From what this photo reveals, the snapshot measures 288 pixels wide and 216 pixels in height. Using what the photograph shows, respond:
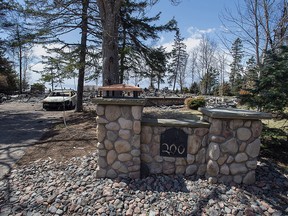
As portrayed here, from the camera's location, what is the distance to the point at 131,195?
3104 millimetres

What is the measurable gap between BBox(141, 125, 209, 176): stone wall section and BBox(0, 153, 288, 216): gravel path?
0.51 feet

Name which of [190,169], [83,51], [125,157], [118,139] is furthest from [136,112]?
[83,51]

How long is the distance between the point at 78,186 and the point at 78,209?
0.49 m

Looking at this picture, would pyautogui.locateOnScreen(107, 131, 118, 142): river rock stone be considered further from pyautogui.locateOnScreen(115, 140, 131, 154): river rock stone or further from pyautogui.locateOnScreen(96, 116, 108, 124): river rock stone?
pyautogui.locateOnScreen(96, 116, 108, 124): river rock stone

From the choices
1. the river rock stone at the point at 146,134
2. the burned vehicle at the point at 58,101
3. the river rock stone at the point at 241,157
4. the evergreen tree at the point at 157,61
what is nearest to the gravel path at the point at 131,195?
the river rock stone at the point at 241,157

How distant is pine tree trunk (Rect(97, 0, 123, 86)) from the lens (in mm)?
6797

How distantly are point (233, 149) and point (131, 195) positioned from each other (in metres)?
1.83

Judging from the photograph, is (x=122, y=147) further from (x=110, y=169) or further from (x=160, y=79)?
A: (x=160, y=79)

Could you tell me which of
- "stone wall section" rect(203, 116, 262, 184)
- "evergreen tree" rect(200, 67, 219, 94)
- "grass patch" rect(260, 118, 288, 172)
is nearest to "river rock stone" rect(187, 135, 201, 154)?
"stone wall section" rect(203, 116, 262, 184)

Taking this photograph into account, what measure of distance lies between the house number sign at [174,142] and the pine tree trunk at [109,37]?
4.15m

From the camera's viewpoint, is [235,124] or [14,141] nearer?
[235,124]

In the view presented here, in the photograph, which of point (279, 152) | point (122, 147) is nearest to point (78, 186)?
point (122, 147)

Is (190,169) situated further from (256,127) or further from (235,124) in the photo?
(256,127)

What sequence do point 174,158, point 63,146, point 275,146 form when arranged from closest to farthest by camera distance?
point 174,158 < point 275,146 < point 63,146
